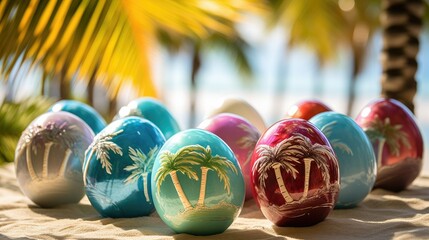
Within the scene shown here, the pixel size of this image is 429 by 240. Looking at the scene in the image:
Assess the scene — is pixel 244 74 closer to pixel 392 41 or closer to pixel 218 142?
pixel 392 41

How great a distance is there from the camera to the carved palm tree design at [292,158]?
12.3ft

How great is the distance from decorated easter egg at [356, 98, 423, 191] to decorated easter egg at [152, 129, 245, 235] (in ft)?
6.02

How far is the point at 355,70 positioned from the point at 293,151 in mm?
18756

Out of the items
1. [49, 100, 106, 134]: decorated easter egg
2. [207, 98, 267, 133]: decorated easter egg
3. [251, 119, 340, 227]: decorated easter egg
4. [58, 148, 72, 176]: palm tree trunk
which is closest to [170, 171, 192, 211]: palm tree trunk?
[251, 119, 340, 227]: decorated easter egg

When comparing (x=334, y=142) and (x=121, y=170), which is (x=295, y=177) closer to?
(x=334, y=142)

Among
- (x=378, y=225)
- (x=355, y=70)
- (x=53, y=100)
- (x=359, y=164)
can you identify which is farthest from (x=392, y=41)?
(x=355, y=70)

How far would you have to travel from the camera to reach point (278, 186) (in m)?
Result: 3.76

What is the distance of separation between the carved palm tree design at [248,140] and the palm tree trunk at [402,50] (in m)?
2.99

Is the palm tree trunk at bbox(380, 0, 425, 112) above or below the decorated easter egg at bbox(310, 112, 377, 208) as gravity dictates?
above

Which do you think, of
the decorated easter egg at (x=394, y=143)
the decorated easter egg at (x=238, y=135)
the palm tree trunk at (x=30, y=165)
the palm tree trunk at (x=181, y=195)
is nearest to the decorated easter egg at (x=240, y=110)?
the decorated easter egg at (x=238, y=135)

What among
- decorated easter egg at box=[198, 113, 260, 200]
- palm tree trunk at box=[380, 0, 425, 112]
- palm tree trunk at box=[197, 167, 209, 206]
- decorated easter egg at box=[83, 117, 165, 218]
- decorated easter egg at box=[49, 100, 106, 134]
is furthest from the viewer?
palm tree trunk at box=[380, 0, 425, 112]

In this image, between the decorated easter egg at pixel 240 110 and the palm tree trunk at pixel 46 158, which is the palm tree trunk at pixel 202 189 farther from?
the decorated easter egg at pixel 240 110

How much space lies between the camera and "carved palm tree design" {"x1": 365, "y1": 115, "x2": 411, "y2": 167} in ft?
16.8

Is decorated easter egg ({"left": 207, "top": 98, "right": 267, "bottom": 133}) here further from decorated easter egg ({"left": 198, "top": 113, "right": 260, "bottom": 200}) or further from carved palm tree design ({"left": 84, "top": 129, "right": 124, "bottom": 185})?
carved palm tree design ({"left": 84, "top": 129, "right": 124, "bottom": 185})
